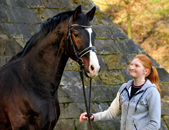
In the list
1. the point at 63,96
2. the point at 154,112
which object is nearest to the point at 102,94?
the point at 63,96

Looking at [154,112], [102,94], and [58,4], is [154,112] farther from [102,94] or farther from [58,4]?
[58,4]

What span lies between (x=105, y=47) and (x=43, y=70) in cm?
229

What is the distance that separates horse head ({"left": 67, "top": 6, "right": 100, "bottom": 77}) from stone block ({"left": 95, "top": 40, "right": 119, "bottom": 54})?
2.00 m

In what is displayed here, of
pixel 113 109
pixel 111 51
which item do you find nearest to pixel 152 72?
pixel 113 109

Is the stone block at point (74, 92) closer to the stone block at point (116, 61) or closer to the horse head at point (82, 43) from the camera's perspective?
the stone block at point (116, 61)

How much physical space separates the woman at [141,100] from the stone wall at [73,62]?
972mm

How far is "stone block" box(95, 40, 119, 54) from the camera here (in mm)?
4400

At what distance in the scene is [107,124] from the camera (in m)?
3.58

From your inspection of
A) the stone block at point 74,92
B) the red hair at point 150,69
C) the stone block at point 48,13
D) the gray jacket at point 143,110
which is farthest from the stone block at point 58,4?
the gray jacket at point 143,110

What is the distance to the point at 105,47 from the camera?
4457 mm

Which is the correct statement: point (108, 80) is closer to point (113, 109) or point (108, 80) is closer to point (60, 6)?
point (113, 109)

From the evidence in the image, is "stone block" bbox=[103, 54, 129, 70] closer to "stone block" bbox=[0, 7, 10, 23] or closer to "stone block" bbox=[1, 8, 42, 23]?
"stone block" bbox=[1, 8, 42, 23]

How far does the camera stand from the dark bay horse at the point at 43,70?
218 centimetres

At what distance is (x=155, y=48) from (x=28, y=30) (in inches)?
273
